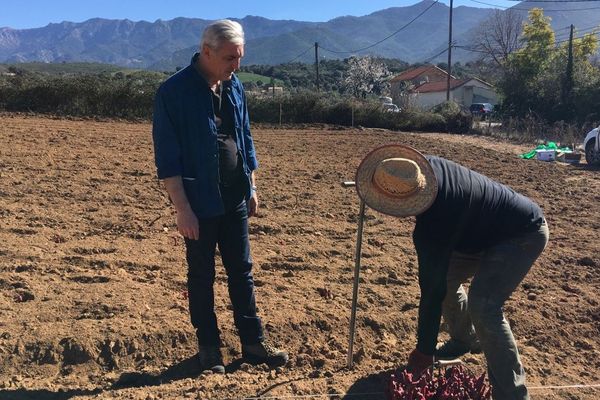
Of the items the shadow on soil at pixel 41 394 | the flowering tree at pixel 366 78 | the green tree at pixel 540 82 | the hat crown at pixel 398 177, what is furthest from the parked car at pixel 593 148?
the flowering tree at pixel 366 78

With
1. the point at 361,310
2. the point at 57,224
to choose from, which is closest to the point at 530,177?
the point at 361,310

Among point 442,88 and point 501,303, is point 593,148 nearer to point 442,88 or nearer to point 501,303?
point 501,303

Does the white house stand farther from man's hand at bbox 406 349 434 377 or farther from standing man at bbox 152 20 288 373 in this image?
man's hand at bbox 406 349 434 377

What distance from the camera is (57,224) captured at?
601 centimetres

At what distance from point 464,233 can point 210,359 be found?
163 cm

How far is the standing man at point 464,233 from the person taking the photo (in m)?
2.58

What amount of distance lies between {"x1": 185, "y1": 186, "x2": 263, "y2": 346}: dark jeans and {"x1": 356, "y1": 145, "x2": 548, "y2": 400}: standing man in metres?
0.84

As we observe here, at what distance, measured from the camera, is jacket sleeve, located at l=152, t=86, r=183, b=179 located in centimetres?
289

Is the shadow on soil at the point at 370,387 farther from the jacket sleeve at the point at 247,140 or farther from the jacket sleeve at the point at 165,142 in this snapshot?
the jacket sleeve at the point at 165,142

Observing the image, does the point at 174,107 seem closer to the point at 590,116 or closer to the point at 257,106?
the point at 257,106

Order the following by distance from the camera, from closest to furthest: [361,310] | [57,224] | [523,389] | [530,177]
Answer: [523,389] → [361,310] → [57,224] → [530,177]

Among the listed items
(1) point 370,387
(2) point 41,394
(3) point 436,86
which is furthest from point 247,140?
(3) point 436,86

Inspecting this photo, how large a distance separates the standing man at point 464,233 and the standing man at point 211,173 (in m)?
0.79

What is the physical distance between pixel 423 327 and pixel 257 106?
813 inches
